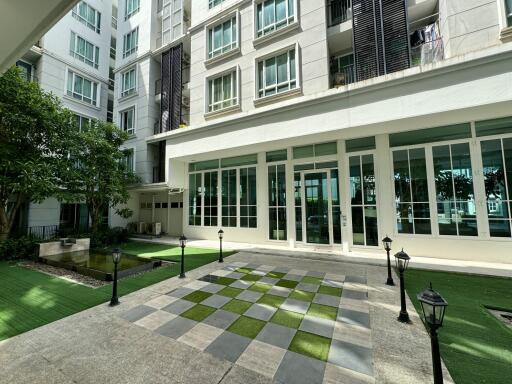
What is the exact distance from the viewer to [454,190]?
6629 mm

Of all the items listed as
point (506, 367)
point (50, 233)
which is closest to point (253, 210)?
point (506, 367)

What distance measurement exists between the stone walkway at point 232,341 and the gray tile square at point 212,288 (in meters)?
0.02

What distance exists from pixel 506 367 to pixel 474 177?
5975 mm

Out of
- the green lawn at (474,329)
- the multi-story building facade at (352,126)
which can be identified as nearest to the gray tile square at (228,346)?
the green lawn at (474,329)

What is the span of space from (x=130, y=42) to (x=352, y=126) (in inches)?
651

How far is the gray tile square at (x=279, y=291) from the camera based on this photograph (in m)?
4.33

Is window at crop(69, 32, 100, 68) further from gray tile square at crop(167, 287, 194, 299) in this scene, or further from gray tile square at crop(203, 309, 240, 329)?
gray tile square at crop(203, 309, 240, 329)

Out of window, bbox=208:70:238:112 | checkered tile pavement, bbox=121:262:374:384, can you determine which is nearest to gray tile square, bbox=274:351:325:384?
checkered tile pavement, bbox=121:262:374:384

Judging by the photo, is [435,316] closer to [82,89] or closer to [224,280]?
[224,280]

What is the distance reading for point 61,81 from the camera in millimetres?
13383

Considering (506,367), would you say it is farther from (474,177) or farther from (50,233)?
(50,233)

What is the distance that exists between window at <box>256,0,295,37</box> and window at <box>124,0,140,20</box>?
10859 millimetres

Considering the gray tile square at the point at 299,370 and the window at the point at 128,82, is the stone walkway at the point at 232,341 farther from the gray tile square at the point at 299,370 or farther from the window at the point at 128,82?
the window at the point at 128,82

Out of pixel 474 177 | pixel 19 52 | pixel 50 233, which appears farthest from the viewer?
pixel 50 233
